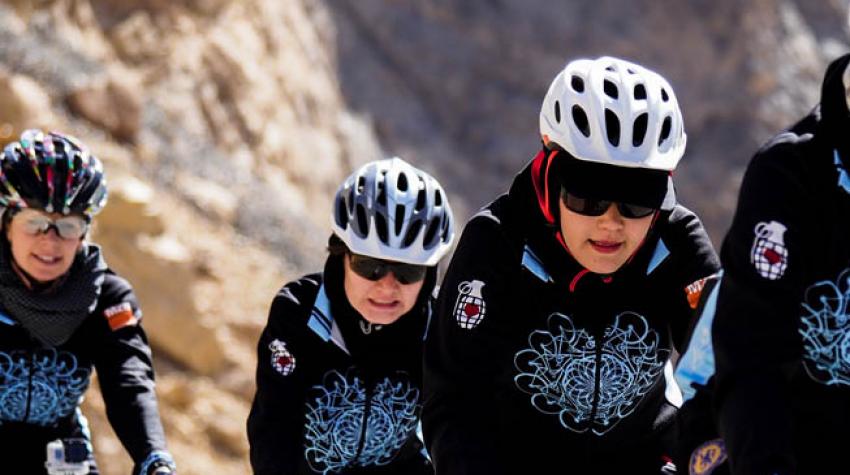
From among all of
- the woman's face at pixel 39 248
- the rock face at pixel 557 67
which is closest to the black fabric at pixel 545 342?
the woman's face at pixel 39 248

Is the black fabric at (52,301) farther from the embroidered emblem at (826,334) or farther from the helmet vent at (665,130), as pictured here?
the embroidered emblem at (826,334)

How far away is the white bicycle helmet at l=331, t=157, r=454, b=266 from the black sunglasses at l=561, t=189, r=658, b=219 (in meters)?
1.57

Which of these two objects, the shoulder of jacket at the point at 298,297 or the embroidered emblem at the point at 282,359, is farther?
the shoulder of jacket at the point at 298,297

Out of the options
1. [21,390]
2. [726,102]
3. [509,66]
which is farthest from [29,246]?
[726,102]

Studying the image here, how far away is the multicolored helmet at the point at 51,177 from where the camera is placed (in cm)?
582

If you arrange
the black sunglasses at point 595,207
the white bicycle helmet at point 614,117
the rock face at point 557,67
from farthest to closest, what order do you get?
the rock face at point 557,67
the white bicycle helmet at point 614,117
the black sunglasses at point 595,207

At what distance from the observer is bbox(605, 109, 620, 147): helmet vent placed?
4.07m

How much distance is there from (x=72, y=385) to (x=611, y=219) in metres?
2.69

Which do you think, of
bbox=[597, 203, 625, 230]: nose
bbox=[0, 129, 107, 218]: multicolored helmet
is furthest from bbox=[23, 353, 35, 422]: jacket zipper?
bbox=[597, 203, 625, 230]: nose

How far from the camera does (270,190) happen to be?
62.6 feet

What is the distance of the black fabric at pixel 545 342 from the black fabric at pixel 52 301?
2.02 m

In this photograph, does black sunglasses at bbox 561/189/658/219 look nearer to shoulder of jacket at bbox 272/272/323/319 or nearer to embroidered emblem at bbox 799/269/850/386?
embroidered emblem at bbox 799/269/850/386

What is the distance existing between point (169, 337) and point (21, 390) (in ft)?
28.2

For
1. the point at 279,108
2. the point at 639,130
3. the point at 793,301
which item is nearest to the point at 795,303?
the point at 793,301
